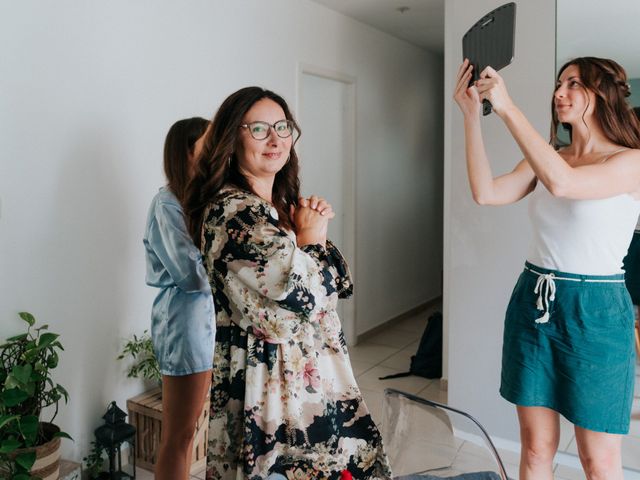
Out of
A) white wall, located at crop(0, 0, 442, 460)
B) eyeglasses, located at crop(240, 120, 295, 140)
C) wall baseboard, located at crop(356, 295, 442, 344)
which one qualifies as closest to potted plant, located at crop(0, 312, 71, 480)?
white wall, located at crop(0, 0, 442, 460)

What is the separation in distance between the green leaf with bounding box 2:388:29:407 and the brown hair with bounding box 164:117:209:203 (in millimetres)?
856

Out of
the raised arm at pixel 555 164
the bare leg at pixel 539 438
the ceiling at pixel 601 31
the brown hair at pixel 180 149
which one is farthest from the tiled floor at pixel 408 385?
the ceiling at pixel 601 31

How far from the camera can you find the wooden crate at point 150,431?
8.23 feet

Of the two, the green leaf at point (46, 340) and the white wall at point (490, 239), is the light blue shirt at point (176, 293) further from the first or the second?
the white wall at point (490, 239)

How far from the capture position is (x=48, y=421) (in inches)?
90.5

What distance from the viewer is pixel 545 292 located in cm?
154

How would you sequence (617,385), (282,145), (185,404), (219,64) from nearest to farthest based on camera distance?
(282,145) < (617,385) < (185,404) < (219,64)

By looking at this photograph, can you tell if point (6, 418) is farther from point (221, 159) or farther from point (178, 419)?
point (221, 159)

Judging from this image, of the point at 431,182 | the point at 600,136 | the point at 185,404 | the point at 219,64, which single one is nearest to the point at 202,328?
the point at 185,404

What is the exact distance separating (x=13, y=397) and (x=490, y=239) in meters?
2.10

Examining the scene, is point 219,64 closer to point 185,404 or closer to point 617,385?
point 185,404

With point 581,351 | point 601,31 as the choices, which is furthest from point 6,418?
point 601,31

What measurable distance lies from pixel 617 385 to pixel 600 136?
68cm

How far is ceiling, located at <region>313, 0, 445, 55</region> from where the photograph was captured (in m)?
3.77
